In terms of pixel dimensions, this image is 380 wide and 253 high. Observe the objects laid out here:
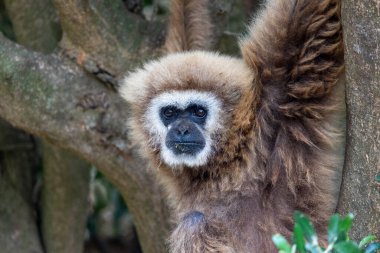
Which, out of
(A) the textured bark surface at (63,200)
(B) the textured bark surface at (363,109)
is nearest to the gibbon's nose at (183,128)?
(B) the textured bark surface at (363,109)

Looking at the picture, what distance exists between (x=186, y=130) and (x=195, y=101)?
22 cm

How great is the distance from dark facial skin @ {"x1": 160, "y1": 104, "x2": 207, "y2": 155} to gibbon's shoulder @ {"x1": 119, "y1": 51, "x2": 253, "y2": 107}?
6.6 inches

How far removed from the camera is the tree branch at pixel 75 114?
5516mm

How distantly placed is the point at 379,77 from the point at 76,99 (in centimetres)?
290

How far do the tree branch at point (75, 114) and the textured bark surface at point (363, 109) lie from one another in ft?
8.03

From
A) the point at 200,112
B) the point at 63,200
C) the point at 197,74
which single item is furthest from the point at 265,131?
the point at 63,200

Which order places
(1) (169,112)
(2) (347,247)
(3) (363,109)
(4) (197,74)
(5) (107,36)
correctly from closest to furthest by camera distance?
(2) (347,247), (3) (363,109), (4) (197,74), (1) (169,112), (5) (107,36)

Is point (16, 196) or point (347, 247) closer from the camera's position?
point (347, 247)

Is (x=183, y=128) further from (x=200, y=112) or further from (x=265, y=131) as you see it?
(x=265, y=131)

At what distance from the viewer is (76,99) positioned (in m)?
5.66

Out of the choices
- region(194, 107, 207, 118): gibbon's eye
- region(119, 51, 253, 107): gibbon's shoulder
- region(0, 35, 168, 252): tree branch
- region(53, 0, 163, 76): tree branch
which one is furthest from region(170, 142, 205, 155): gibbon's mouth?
region(53, 0, 163, 76): tree branch

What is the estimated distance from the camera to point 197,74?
187 inches

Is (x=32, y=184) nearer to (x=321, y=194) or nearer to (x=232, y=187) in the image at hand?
(x=232, y=187)

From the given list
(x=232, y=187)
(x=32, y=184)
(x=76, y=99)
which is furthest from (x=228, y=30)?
(x=32, y=184)
